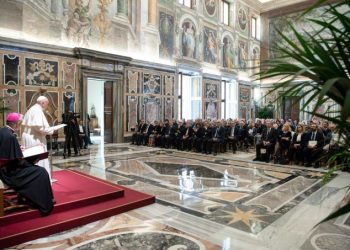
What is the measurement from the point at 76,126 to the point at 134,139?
3.96 m

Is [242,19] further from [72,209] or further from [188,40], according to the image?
[72,209]

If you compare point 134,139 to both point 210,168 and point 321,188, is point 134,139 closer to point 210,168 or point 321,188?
point 210,168

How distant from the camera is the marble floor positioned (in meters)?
3.54

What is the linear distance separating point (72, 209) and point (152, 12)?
41.9 ft

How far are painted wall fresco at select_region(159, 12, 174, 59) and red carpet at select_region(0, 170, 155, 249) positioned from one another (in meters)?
11.0

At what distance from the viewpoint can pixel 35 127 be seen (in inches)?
202

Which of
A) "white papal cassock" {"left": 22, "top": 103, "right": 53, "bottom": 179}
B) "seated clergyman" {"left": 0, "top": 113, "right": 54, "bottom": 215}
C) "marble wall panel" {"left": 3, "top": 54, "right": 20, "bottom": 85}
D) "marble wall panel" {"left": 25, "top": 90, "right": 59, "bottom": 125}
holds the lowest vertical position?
"seated clergyman" {"left": 0, "top": 113, "right": 54, "bottom": 215}

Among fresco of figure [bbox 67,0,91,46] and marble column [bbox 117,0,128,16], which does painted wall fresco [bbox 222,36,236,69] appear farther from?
fresco of figure [bbox 67,0,91,46]

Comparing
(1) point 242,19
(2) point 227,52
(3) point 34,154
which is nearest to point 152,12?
(2) point 227,52

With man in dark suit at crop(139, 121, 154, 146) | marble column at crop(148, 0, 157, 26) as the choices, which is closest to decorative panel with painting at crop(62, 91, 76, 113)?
man in dark suit at crop(139, 121, 154, 146)

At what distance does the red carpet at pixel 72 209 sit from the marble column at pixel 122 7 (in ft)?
32.5

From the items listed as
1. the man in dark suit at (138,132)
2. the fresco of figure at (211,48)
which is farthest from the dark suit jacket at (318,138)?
the fresco of figure at (211,48)

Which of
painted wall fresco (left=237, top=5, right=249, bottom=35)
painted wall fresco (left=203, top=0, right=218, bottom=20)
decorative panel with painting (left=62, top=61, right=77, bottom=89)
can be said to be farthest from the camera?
painted wall fresco (left=237, top=5, right=249, bottom=35)

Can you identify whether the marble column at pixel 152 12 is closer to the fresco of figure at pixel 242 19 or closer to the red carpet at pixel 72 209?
the fresco of figure at pixel 242 19
